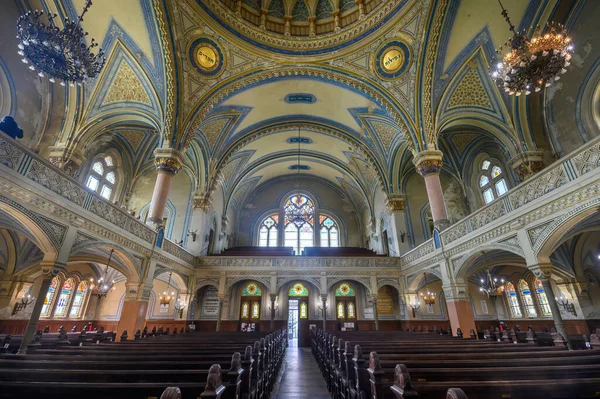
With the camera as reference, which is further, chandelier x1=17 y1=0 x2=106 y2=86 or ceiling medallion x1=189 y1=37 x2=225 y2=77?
ceiling medallion x1=189 y1=37 x2=225 y2=77

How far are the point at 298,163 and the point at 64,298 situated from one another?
1619cm

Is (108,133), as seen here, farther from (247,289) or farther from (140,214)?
(247,289)

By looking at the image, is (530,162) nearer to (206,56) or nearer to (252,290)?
(206,56)

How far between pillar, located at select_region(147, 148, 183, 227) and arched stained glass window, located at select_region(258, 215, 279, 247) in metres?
12.3

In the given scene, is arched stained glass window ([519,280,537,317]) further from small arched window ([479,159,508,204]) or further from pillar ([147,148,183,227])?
pillar ([147,148,183,227])

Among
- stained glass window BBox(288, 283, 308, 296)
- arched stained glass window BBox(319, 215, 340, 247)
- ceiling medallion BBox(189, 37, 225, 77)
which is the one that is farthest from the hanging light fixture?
ceiling medallion BBox(189, 37, 225, 77)

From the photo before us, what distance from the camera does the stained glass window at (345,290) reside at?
60.7ft

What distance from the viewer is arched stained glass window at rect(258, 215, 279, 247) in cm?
2347

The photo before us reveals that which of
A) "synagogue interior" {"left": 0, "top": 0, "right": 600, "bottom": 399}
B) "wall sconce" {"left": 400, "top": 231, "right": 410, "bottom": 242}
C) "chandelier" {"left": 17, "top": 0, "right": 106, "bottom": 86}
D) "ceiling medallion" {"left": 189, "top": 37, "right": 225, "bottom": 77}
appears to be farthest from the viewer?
"wall sconce" {"left": 400, "top": 231, "right": 410, "bottom": 242}

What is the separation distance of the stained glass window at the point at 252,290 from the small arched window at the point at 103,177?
391 inches

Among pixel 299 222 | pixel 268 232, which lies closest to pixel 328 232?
pixel 299 222

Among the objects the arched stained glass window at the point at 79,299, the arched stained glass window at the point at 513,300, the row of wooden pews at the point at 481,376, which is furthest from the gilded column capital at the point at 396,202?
the arched stained glass window at the point at 79,299

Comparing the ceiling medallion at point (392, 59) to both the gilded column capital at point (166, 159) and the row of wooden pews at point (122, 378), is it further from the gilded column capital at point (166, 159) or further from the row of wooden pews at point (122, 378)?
the row of wooden pews at point (122, 378)

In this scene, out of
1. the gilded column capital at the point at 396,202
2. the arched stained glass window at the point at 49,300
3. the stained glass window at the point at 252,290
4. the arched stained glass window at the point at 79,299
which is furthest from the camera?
the stained glass window at the point at 252,290
